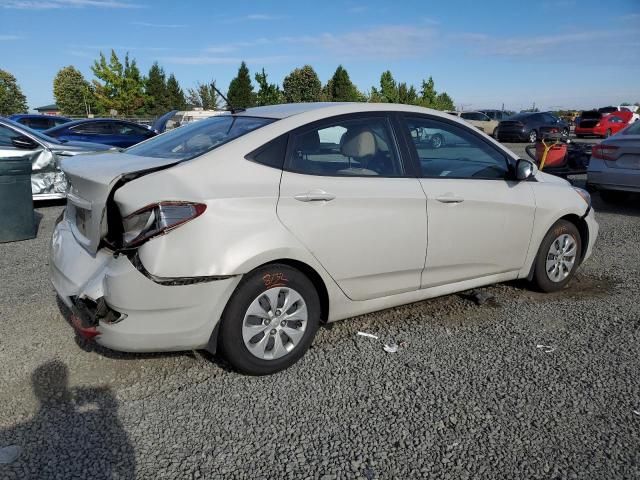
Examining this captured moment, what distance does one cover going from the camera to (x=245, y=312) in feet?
9.82

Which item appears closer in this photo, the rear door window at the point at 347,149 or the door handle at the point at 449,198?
the rear door window at the point at 347,149

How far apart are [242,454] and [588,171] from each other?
801 cm

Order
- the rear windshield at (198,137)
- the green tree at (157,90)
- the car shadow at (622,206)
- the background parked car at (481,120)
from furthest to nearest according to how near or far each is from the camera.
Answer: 1. the green tree at (157,90)
2. the background parked car at (481,120)
3. the car shadow at (622,206)
4. the rear windshield at (198,137)

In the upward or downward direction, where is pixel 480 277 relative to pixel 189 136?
downward

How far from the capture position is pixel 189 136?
3.64 metres

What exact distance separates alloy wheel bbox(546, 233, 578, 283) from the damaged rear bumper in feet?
9.83

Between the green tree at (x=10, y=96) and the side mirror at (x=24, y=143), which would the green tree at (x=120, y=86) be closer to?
the green tree at (x=10, y=96)

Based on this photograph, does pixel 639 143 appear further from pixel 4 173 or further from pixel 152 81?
pixel 152 81

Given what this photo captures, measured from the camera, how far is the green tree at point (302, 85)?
4662 cm

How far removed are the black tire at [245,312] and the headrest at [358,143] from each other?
926 mm

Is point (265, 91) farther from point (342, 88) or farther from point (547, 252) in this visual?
point (547, 252)

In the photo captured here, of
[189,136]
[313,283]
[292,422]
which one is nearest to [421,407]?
[292,422]

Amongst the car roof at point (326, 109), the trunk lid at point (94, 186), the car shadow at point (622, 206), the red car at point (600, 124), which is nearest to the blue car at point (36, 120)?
the trunk lid at point (94, 186)

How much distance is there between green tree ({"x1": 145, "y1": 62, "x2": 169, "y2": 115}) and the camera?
173ft
